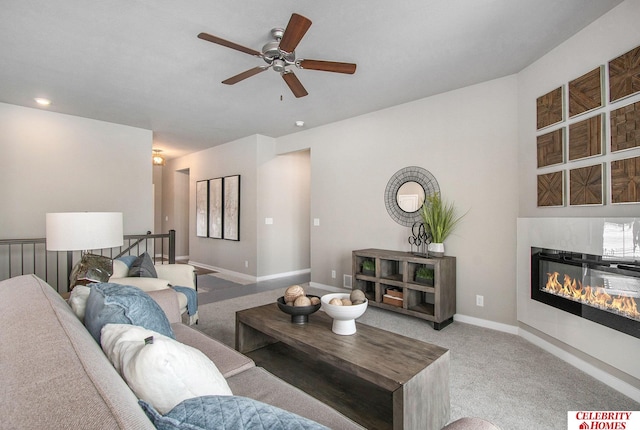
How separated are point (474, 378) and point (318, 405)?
1562 mm

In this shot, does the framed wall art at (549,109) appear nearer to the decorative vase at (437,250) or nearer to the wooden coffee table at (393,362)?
the decorative vase at (437,250)

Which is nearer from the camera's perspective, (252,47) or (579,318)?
(579,318)

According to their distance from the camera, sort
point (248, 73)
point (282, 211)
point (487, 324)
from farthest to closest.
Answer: point (282, 211) < point (487, 324) < point (248, 73)

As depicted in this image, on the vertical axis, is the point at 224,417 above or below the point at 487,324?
above

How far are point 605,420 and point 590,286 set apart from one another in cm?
86

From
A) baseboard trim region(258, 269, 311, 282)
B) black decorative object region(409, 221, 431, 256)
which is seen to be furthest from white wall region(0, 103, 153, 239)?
black decorative object region(409, 221, 431, 256)

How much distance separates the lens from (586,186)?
235 centimetres

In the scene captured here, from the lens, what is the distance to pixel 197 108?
13.5 ft

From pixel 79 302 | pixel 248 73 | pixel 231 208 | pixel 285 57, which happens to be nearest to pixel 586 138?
pixel 285 57

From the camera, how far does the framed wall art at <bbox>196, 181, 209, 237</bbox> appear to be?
21.6 ft

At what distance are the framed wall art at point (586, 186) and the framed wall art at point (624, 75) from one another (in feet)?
1.62

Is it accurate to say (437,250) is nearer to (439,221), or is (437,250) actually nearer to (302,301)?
(439,221)

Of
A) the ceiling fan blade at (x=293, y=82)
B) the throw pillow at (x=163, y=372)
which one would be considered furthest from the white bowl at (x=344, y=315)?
the ceiling fan blade at (x=293, y=82)

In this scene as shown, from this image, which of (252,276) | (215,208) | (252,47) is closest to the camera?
(252,47)
